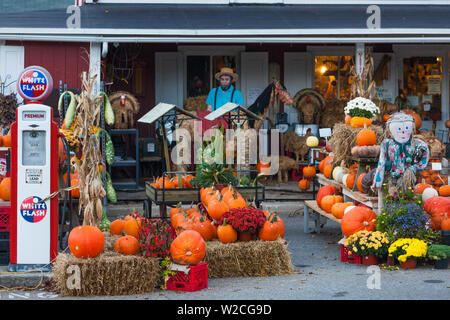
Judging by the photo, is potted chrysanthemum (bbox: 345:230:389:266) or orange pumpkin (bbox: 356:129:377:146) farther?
orange pumpkin (bbox: 356:129:377:146)

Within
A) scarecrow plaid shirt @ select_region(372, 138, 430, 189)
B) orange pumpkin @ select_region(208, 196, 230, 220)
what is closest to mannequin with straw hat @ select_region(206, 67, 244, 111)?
scarecrow plaid shirt @ select_region(372, 138, 430, 189)

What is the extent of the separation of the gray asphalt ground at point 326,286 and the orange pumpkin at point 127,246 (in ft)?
1.69

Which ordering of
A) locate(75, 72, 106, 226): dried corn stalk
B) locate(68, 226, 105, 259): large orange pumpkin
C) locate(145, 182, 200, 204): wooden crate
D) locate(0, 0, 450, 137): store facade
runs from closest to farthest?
locate(68, 226, 105, 259): large orange pumpkin
locate(75, 72, 106, 226): dried corn stalk
locate(145, 182, 200, 204): wooden crate
locate(0, 0, 450, 137): store facade

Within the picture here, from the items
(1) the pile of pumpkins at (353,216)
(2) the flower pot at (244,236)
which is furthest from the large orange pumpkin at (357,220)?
(2) the flower pot at (244,236)

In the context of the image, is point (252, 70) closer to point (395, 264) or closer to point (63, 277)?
point (395, 264)

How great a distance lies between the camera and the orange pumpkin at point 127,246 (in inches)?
307

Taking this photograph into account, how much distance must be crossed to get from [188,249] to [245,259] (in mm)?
1060

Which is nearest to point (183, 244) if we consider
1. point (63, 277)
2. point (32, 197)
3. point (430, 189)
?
point (63, 277)

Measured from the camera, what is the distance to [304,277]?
8.34m

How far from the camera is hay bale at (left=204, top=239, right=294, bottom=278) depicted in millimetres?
8344

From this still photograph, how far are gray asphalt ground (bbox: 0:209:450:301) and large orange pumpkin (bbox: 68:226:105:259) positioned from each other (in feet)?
1.55

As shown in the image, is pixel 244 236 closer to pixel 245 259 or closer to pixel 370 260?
pixel 245 259

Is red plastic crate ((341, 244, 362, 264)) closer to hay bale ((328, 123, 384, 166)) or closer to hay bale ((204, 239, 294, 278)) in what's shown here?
hay bale ((204, 239, 294, 278))

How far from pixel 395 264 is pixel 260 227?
1690mm
